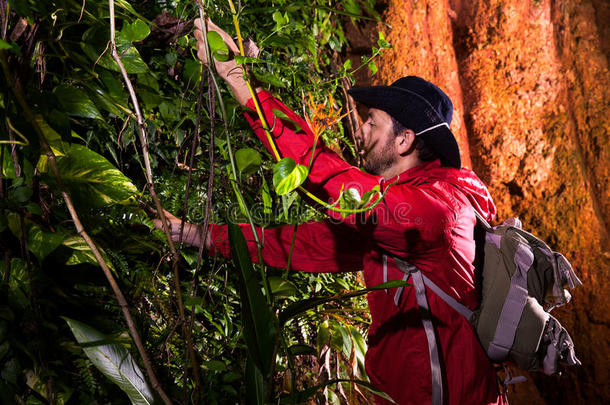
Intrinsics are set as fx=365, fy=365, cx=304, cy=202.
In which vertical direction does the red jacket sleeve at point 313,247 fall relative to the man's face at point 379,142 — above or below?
below

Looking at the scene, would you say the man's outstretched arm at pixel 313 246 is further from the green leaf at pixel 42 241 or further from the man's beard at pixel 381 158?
the green leaf at pixel 42 241

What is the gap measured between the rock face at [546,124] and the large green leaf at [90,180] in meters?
2.88

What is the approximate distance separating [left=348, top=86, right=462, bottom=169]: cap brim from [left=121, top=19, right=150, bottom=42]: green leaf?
890mm

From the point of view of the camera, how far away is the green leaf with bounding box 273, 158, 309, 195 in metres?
0.68

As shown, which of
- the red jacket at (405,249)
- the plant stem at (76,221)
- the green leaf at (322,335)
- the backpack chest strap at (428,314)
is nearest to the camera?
the plant stem at (76,221)

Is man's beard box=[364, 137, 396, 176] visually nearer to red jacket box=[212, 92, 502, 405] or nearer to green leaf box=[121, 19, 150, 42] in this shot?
red jacket box=[212, 92, 502, 405]

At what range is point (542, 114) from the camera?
3297mm

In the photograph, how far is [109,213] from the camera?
934 millimetres

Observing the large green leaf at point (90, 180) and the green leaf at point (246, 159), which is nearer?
the large green leaf at point (90, 180)

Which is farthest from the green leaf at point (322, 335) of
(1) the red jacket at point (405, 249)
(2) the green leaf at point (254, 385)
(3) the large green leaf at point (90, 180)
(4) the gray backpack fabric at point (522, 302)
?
(3) the large green leaf at point (90, 180)

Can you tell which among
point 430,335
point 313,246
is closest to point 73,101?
point 313,246

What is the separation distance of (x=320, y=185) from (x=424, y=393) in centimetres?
83

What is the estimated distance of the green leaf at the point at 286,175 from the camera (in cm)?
68

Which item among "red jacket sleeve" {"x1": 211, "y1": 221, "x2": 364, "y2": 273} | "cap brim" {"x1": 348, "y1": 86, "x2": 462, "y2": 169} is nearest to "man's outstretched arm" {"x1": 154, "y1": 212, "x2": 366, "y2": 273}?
"red jacket sleeve" {"x1": 211, "y1": 221, "x2": 364, "y2": 273}
